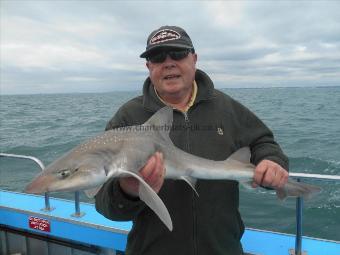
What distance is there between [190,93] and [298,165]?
995 centimetres

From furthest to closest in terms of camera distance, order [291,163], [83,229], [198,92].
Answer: [291,163], [83,229], [198,92]

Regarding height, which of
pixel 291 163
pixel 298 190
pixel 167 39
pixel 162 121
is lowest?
pixel 291 163

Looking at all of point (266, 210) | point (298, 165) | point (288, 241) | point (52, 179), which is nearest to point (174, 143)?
point (52, 179)

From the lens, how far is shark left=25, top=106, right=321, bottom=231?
2350 millimetres

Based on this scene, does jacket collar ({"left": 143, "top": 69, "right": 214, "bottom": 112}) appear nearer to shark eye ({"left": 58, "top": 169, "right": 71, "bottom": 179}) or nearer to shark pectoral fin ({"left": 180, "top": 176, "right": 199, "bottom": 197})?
shark pectoral fin ({"left": 180, "top": 176, "right": 199, "bottom": 197})

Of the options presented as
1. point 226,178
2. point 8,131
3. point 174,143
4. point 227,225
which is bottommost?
point 8,131

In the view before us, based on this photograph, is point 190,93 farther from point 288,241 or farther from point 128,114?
point 288,241

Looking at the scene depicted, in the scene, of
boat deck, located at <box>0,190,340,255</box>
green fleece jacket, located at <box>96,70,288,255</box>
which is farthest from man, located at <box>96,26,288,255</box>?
boat deck, located at <box>0,190,340,255</box>

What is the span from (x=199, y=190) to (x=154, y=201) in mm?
612

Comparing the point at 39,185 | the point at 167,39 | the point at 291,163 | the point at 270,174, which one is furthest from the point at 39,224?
the point at 291,163

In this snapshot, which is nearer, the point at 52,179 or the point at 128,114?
the point at 52,179

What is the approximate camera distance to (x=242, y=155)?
2861 mm

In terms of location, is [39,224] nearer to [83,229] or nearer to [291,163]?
[83,229]

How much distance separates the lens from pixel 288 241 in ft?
13.2
